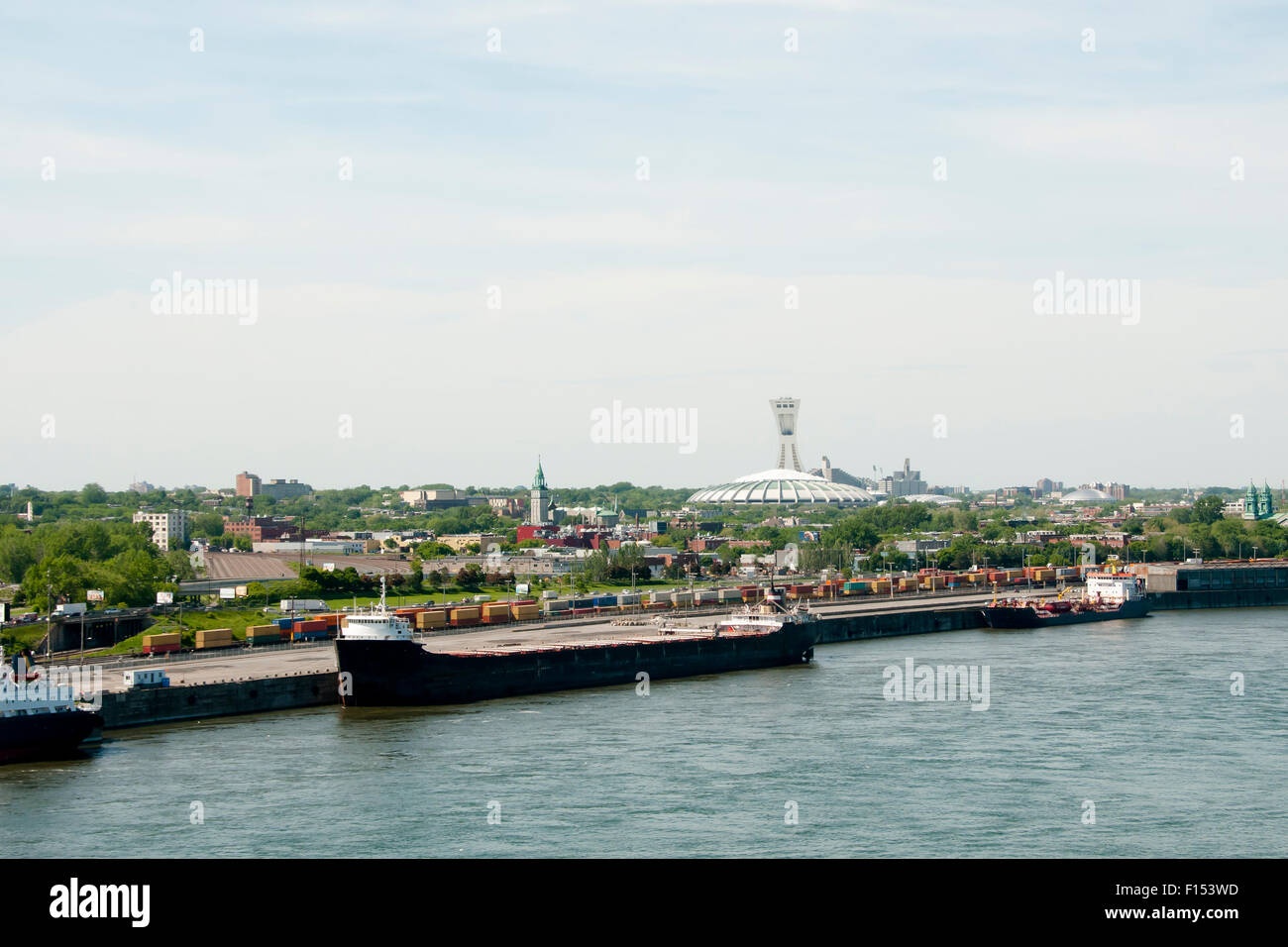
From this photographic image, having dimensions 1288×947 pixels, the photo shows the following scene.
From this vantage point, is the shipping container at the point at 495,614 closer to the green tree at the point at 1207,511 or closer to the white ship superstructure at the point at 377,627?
the white ship superstructure at the point at 377,627

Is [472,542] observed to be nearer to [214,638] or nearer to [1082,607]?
Result: [1082,607]

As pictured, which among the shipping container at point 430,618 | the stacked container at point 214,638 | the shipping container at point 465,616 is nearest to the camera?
the stacked container at point 214,638

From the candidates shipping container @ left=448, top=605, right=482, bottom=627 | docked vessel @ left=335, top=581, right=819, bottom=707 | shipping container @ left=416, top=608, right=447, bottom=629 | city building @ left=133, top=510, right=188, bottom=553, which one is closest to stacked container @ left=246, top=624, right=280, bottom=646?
docked vessel @ left=335, top=581, right=819, bottom=707

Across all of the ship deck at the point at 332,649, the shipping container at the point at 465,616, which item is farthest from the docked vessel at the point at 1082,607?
the shipping container at the point at 465,616
